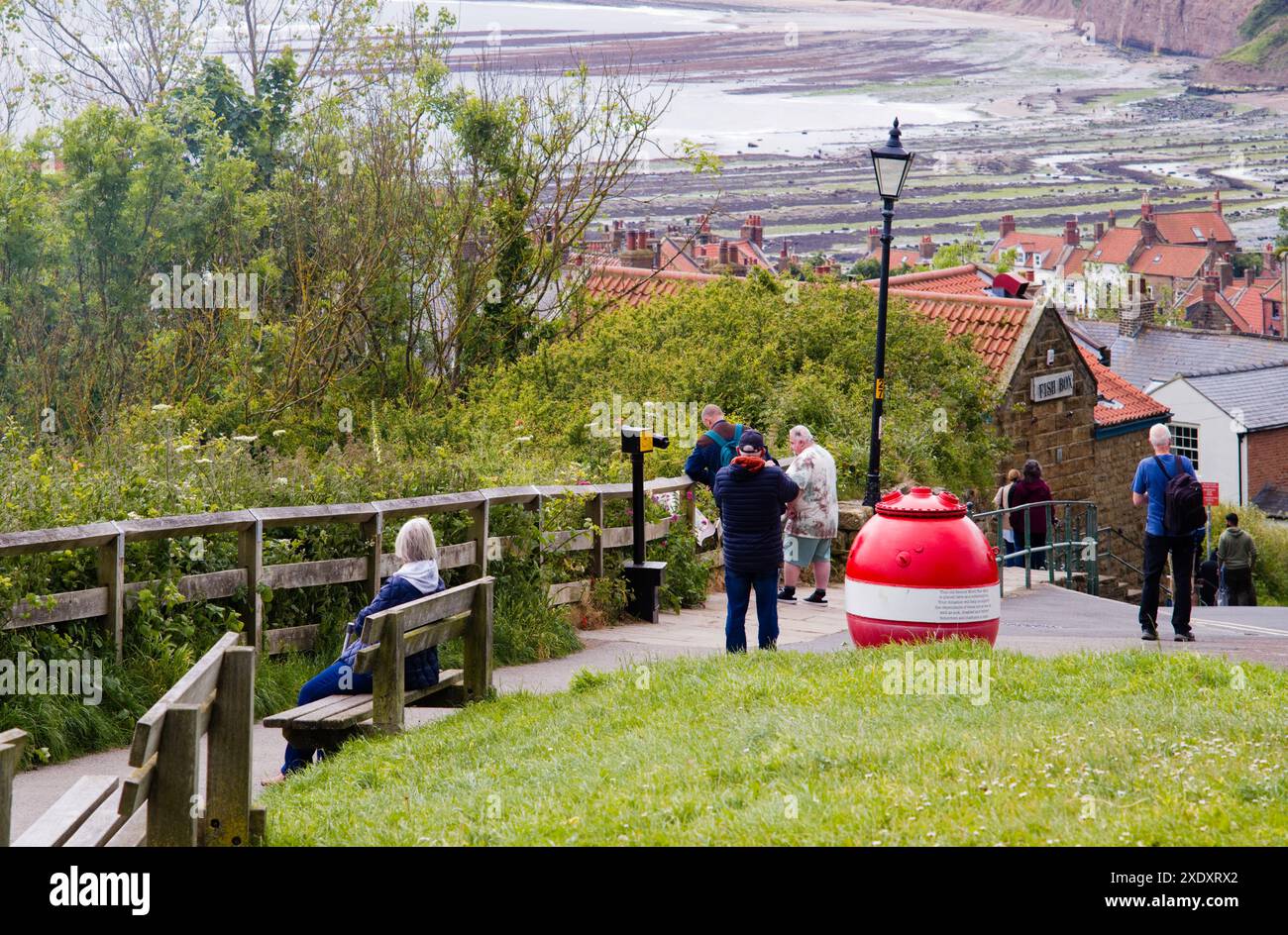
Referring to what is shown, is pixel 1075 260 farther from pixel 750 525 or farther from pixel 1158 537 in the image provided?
pixel 750 525

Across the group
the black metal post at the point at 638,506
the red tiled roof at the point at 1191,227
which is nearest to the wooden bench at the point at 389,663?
the black metal post at the point at 638,506

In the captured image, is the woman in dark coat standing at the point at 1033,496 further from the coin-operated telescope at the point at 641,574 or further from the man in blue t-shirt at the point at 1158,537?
the coin-operated telescope at the point at 641,574

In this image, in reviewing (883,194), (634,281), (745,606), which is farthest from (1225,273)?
(745,606)


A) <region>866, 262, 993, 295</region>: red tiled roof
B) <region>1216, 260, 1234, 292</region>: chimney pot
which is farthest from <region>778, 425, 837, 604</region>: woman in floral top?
<region>1216, 260, 1234, 292</region>: chimney pot

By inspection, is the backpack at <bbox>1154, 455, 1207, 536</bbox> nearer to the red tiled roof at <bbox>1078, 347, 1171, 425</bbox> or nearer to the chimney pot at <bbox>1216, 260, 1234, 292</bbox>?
the red tiled roof at <bbox>1078, 347, 1171, 425</bbox>

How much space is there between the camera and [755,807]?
5918mm

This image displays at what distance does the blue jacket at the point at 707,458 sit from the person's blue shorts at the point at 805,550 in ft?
3.17

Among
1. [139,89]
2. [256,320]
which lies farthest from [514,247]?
[139,89]

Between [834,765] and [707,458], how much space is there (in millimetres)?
8468

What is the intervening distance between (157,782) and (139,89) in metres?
34.3

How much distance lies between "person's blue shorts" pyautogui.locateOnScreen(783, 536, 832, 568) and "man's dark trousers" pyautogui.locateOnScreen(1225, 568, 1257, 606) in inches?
561

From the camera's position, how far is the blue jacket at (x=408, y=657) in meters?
8.35

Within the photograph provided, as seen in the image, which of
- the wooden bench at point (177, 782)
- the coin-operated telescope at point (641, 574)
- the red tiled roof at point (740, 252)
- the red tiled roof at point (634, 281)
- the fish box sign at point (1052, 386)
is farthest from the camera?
the red tiled roof at point (740, 252)
